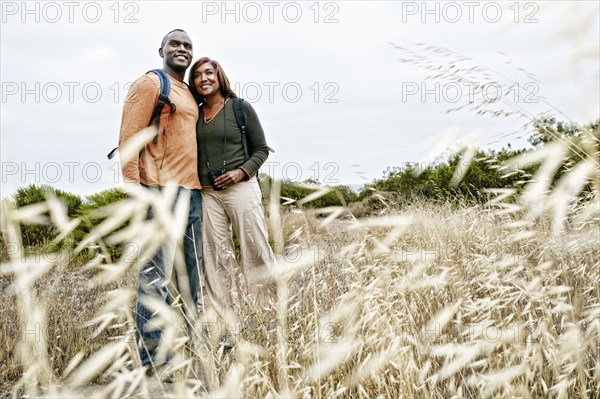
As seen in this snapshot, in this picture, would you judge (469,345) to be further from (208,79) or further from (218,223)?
(208,79)

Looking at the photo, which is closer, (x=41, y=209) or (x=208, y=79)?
(x=41, y=209)

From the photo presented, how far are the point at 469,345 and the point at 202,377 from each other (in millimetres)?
1592

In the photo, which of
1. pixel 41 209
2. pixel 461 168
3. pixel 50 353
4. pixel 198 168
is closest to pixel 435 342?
pixel 461 168

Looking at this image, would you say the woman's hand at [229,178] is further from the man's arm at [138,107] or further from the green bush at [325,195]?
the man's arm at [138,107]

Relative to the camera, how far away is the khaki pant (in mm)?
3648

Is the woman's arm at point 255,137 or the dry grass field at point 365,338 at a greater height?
the woman's arm at point 255,137

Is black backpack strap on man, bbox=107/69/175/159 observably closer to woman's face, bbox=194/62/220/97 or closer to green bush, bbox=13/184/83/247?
woman's face, bbox=194/62/220/97

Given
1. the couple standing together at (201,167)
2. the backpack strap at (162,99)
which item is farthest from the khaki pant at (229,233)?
the backpack strap at (162,99)

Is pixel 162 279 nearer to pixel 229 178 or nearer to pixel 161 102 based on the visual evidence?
pixel 229 178

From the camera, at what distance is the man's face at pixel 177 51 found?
139 inches

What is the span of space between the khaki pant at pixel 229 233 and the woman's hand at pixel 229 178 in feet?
0.27

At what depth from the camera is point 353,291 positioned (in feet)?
7.41

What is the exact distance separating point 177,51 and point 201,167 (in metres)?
0.82

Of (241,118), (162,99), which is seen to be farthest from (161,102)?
(241,118)
